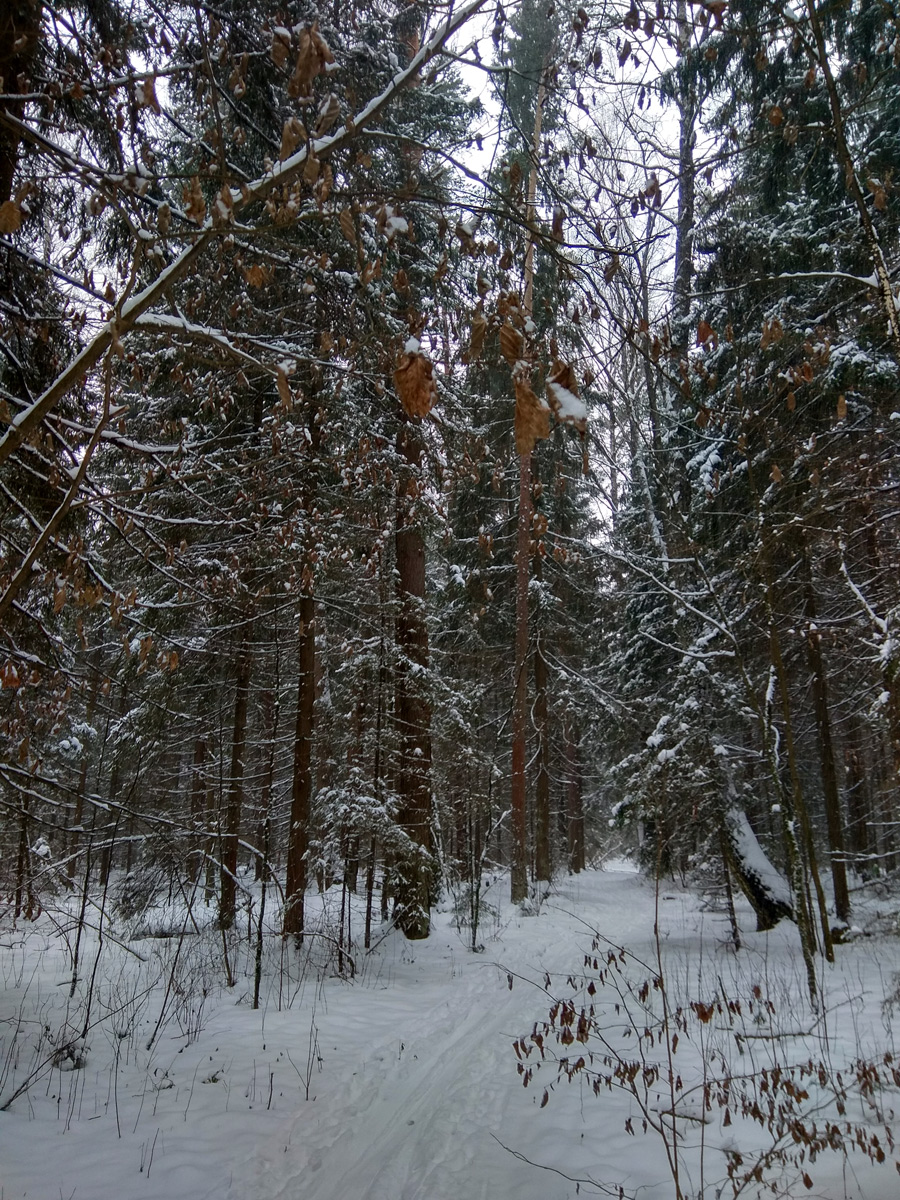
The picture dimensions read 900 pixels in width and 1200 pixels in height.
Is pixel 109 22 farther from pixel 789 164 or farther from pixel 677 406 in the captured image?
pixel 677 406

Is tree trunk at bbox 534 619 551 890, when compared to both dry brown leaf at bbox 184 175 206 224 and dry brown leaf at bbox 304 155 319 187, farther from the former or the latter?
dry brown leaf at bbox 304 155 319 187

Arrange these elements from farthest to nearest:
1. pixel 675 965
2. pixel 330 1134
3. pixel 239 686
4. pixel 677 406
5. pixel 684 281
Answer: pixel 677 406 < pixel 239 686 < pixel 675 965 < pixel 684 281 < pixel 330 1134

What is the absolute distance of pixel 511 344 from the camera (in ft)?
7.23

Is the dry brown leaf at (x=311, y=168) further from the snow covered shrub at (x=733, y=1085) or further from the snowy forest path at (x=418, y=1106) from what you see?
the snowy forest path at (x=418, y=1106)

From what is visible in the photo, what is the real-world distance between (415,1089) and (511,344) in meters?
5.42

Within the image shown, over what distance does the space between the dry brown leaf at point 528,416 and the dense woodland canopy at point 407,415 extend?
1 centimetres

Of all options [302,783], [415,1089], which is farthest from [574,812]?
[415,1089]

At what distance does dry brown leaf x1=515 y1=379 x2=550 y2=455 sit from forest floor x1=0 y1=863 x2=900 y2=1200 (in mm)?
3019

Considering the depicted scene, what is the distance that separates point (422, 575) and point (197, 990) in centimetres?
673

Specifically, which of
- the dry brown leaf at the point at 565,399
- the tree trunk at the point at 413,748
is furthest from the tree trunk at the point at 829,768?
the dry brown leaf at the point at 565,399

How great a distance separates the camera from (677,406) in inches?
420

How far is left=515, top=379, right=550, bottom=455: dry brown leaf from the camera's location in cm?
202

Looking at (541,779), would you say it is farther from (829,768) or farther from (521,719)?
(829,768)

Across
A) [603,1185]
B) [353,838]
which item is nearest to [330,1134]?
[603,1185]
